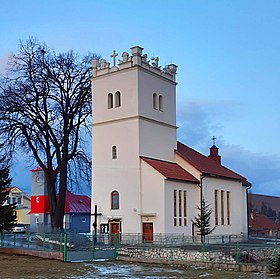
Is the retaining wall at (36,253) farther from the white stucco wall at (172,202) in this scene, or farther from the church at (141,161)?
the white stucco wall at (172,202)

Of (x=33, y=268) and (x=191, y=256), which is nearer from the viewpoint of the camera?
(x=33, y=268)

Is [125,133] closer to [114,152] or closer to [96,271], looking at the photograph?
[114,152]

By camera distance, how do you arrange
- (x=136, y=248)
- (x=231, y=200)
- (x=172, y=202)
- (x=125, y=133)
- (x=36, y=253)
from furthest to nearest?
(x=231, y=200)
(x=125, y=133)
(x=172, y=202)
(x=136, y=248)
(x=36, y=253)

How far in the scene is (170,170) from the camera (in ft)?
125

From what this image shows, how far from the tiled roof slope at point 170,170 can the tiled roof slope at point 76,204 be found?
1249 inches

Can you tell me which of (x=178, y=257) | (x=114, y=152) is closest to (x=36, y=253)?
(x=178, y=257)

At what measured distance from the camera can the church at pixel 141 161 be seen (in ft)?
120

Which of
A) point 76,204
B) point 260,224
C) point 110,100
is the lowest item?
point 260,224

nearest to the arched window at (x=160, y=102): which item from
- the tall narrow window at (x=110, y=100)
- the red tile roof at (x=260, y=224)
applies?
the tall narrow window at (x=110, y=100)

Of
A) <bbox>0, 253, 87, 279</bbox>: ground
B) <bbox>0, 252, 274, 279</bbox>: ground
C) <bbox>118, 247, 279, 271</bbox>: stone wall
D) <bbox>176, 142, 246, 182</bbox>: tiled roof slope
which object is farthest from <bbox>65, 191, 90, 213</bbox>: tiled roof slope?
<bbox>0, 252, 274, 279</bbox>: ground

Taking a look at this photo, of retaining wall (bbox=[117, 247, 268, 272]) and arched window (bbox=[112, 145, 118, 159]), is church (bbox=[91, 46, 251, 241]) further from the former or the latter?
retaining wall (bbox=[117, 247, 268, 272])

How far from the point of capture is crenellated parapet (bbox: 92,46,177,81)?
38.5 m

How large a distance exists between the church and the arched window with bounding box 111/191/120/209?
0.05 meters

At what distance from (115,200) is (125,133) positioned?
5174 millimetres
